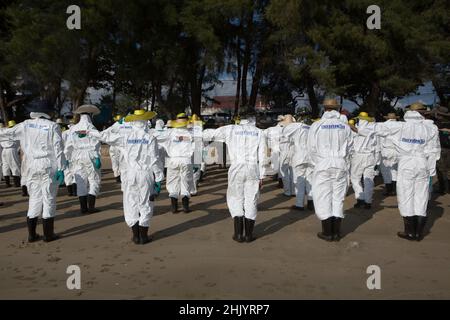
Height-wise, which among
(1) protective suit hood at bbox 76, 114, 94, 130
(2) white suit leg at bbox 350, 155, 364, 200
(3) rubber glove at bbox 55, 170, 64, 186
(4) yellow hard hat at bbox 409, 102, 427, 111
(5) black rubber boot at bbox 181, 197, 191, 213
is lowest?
(5) black rubber boot at bbox 181, 197, 191, 213

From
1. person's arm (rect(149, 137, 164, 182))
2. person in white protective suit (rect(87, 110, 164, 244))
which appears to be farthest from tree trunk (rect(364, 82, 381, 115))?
person in white protective suit (rect(87, 110, 164, 244))

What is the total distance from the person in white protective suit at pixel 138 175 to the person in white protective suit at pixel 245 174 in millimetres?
1164

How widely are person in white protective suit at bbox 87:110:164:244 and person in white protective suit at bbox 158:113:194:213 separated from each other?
1930 millimetres

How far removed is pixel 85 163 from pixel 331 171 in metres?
4.80

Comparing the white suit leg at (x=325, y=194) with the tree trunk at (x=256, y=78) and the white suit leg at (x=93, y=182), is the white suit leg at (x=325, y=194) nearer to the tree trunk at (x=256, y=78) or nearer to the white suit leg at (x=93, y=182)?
the white suit leg at (x=93, y=182)

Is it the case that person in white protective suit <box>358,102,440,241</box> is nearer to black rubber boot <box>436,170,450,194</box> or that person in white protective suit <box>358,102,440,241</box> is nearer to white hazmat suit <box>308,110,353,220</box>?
white hazmat suit <box>308,110,353,220</box>

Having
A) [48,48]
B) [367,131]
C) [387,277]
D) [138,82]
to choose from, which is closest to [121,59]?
[138,82]

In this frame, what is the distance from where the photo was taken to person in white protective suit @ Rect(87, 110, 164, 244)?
20.5 ft

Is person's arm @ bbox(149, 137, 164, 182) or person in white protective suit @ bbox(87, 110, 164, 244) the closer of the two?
person in white protective suit @ bbox(87, 110, 164, 244)

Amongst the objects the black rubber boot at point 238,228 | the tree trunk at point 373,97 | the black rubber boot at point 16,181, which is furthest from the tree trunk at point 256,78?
the black rubber boot at point 238,228

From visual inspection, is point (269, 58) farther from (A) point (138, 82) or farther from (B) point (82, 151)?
(B) point (82, 151)

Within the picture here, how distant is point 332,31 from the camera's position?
17438 millimetres

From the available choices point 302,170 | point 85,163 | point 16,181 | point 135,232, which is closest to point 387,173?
point 302,170

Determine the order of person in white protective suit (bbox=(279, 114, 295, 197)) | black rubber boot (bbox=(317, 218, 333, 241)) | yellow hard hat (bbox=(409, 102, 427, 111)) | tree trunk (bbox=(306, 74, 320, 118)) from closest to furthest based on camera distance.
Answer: black rubber boot (bbox=(317, 218, 333, 241)) → yellow hard hat (bbox=(409, 102, 427, 111)) → person in white protective suit (bbox=(279, 114, 295, 197)) → tree trunk (bbox=(306, 74, 320, 118))
